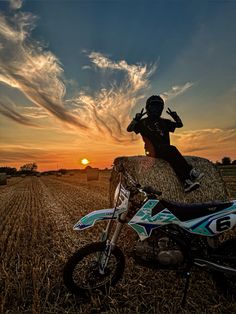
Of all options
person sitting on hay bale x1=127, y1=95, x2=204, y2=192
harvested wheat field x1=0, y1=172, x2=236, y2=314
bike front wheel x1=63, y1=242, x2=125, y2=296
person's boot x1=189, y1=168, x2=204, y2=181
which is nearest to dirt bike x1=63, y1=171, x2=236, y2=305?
bike front wheel x1=63, y1=242, x2=125, y2=296

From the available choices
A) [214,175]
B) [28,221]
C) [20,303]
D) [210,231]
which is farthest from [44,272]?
[28,221]

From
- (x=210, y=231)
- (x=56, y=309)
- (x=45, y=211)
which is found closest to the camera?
(x=56, y=309)

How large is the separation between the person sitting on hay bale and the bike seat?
3.51 ft

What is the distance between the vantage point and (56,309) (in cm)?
342

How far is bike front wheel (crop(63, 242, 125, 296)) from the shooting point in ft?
12.1

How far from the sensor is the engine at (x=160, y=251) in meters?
3.60

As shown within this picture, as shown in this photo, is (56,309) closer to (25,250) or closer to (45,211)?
(25,250)

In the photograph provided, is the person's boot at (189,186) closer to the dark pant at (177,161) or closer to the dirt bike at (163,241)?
the dark pant at (177,161)

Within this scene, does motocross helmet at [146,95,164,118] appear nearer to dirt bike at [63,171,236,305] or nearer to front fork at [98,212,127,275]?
dirt bike at [63,171,236,305]

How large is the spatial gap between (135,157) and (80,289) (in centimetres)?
270

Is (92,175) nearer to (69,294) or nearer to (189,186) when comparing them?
(189,186)

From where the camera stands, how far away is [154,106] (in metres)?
5.74

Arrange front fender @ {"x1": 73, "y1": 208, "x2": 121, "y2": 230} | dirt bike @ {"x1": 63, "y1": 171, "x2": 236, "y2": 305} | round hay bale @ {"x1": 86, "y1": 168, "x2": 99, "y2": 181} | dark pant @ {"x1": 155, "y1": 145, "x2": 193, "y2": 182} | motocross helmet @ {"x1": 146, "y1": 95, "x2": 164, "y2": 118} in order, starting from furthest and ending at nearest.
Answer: round hay bale @ {"x1": 86, "y1": 168, "x2": 99, "y2": 181} < motocross helmet @ {"x1": 146, "y1": 95, "x2": 164, "y2": 118} < dark pant @ {"x1": 155, "y1": 145, "x2": 193, "y2": 182} < front fender @ {"x1": 73, "y1": 208, "x2": 121, "y2": 230} < dirt bike @ {"x1": 63, "y1": 171, "x2": 236, "y2": 305}

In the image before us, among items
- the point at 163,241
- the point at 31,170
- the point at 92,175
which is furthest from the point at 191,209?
the point at 31,170
